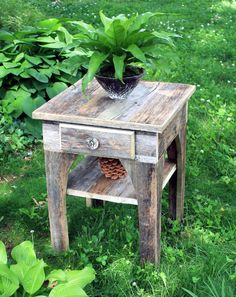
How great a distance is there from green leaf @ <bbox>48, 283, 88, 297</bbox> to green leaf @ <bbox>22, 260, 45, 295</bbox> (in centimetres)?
8

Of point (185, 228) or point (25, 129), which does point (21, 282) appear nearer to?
point (185, 228)

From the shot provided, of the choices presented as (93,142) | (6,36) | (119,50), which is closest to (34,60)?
(6,36)

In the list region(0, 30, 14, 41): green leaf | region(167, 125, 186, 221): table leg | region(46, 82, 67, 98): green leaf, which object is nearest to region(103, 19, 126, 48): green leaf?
region(167, 125, 186, 221): table leg

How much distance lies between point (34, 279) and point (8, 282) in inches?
4.9

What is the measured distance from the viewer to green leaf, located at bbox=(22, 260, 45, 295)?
9.91 feet

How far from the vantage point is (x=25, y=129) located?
5.54 meters

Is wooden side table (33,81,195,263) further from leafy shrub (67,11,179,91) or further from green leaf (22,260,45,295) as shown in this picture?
green leaf (22,260,45,295)

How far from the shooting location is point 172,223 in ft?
13.8

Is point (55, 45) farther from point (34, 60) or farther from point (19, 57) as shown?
point (19, 57)

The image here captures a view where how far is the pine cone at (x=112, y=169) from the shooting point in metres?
3.84

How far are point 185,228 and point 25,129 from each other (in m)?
1.97

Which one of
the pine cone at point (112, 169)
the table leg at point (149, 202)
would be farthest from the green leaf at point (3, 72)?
the table leg at point (149, 202)

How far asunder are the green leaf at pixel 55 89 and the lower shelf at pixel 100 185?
1671 mm

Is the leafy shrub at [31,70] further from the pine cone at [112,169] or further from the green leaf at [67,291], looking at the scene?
the green leaf at [67,291]
